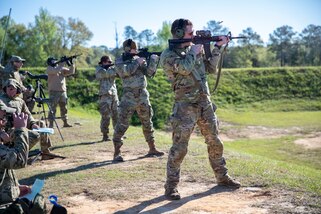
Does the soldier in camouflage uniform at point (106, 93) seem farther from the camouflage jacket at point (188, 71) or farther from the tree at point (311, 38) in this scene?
the tree at point (311, 38)

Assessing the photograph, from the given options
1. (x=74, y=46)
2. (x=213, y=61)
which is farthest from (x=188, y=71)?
(x=74, y=46)

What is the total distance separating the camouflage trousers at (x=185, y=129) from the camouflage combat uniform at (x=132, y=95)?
103 inches

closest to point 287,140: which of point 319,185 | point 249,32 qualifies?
point 319,185

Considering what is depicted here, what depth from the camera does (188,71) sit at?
16.9 ft

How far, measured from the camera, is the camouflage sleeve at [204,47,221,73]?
18.3ft

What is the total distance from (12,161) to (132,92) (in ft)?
14.3

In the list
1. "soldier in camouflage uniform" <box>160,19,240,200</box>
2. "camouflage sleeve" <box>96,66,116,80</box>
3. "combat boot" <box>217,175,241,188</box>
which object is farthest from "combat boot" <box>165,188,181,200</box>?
"camouflage sleeve" <box>96,66,116,80</box>

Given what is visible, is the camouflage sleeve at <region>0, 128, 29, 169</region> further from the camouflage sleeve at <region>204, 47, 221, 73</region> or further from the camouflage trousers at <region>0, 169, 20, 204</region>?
the camouflage sleeve at <region>204, 47, 221, 73</region>

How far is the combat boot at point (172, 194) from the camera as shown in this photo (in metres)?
5.36

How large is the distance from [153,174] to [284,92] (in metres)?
23.7

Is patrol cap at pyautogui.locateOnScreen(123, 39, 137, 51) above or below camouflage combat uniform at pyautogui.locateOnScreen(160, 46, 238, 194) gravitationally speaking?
above

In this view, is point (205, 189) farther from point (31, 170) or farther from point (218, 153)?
point (31, 170)

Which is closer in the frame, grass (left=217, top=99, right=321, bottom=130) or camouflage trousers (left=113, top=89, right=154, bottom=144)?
camouflage trousers (left=113, top=89, right=154, bottom=144)

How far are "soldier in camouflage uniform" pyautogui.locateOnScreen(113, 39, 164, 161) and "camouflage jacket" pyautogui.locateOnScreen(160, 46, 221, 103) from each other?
2405mm
